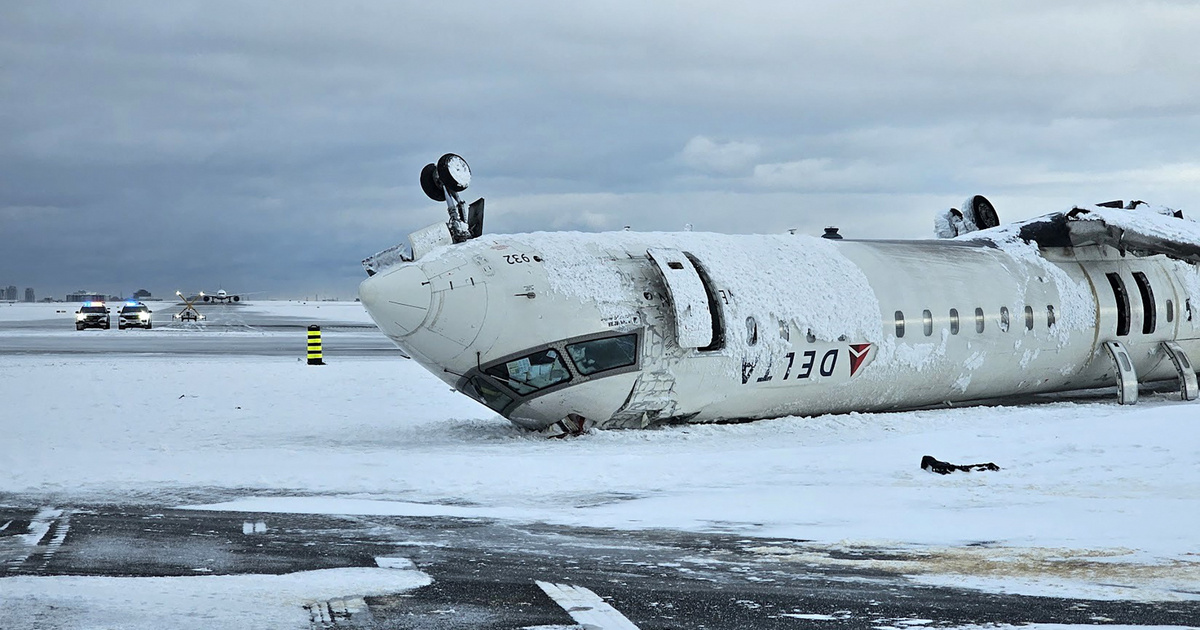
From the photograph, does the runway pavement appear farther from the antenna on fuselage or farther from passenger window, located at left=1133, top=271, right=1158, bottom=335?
passenger window, located at left=1133, top=271, right=1158, bottom=335

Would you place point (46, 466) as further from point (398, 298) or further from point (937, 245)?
point (937, 245)

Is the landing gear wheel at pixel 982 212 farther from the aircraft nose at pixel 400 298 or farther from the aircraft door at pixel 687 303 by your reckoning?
the aircraft nose at pixel 400 298

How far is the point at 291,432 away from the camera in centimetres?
1692

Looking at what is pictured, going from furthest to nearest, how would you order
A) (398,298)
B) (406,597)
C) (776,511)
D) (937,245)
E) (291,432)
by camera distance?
1. (937,245)
2. (291,432)
3. (398,298)
4. (776,511)
5. (406,597)

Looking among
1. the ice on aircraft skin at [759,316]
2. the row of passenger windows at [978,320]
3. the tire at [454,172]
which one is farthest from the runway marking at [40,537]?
the row of passenger windows at [978,320]

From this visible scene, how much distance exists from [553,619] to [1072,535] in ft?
14.9

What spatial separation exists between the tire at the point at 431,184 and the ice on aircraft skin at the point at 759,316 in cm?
2

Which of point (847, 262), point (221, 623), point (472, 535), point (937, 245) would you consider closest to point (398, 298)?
point (472, 535)

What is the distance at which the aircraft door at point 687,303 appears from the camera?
15297mm

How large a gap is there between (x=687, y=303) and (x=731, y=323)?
0.88 meters

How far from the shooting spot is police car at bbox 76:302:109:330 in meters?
60.6

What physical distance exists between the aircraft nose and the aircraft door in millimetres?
3448

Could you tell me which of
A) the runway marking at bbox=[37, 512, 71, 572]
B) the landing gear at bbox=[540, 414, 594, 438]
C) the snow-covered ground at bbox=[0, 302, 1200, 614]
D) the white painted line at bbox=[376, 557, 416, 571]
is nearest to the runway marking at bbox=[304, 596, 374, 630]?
the white painted line at bbox=[376, 557, 416, 571]

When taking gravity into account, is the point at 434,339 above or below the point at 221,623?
above
